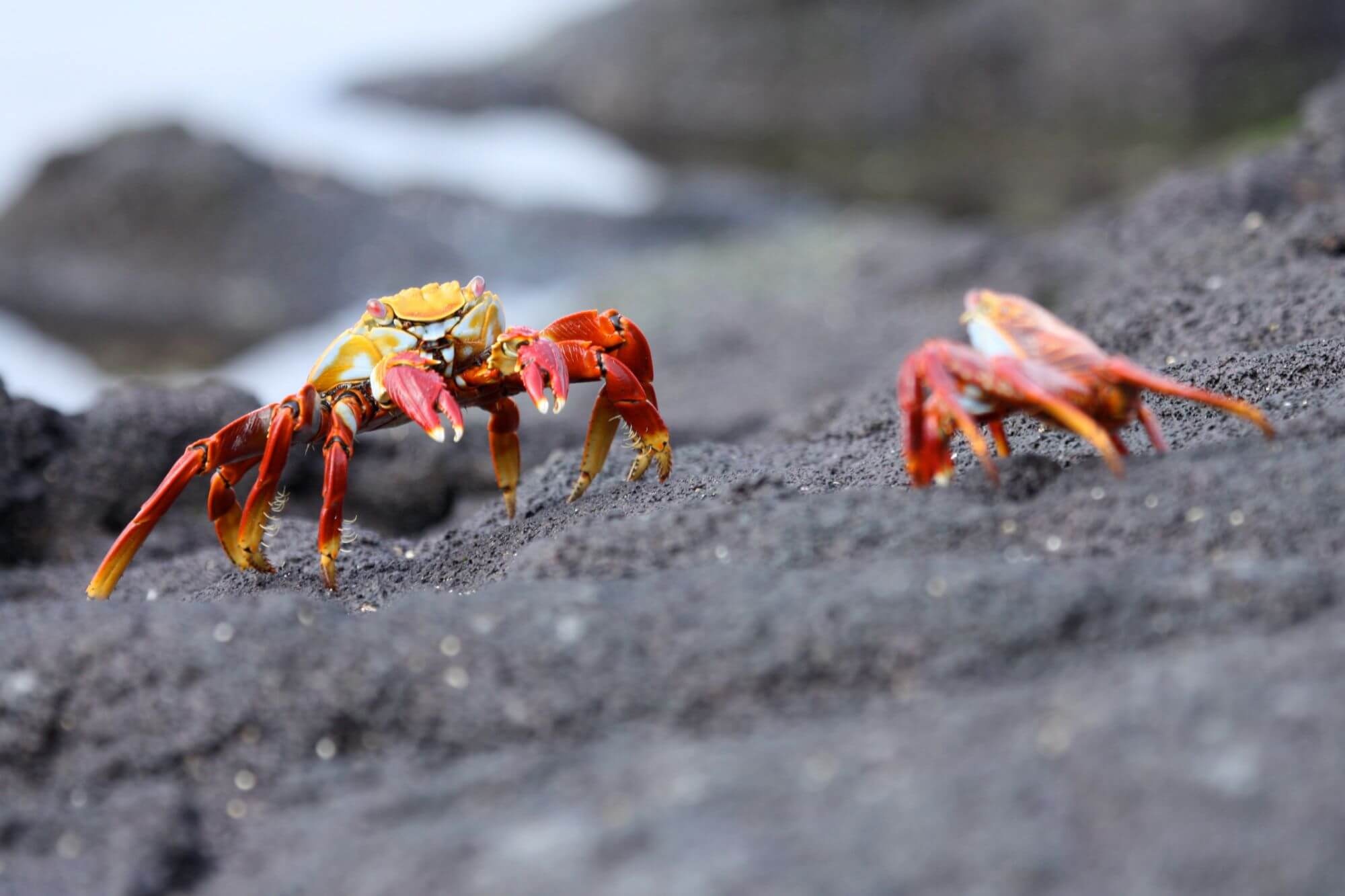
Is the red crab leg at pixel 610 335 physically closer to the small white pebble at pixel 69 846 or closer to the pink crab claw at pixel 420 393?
the pink crab claw at pixel 420 393

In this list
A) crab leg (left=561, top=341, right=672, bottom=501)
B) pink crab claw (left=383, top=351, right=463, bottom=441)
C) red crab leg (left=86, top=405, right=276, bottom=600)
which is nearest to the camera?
pink crab claw (left=383, top=351, right=463, bottom=441)

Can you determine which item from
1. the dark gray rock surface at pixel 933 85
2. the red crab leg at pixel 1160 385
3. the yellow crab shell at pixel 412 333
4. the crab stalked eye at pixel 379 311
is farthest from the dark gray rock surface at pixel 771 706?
the dark gray rock surface at pixel 933 85

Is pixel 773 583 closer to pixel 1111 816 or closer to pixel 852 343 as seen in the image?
pixel 1111 816

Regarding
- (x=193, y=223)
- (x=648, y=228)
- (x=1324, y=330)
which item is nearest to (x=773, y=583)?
(x=1324, y=330)

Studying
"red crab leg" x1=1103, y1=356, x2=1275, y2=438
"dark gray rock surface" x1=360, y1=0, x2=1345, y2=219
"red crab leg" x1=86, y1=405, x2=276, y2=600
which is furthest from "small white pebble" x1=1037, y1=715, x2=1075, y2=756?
"dark gray rock surface" x1=360, y1=0, x2=1345, y2=219

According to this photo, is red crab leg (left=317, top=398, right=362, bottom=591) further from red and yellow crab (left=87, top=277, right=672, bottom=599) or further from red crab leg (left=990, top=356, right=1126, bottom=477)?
red crab leg (left=990, top=356, right=1126, bottom=477)

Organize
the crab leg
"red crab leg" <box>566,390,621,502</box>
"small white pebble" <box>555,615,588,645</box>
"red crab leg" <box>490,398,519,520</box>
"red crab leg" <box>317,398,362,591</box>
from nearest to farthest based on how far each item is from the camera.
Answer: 1. "small white pebble" <box>555,615,588,645</box>
2. "red crab leg" <box>317,398,362,591</box>
3. the crab leg
4. "red crab leg" <box>566,390,621,502</box>
5. "red crab leg" <box>490,398,519,520</box>
